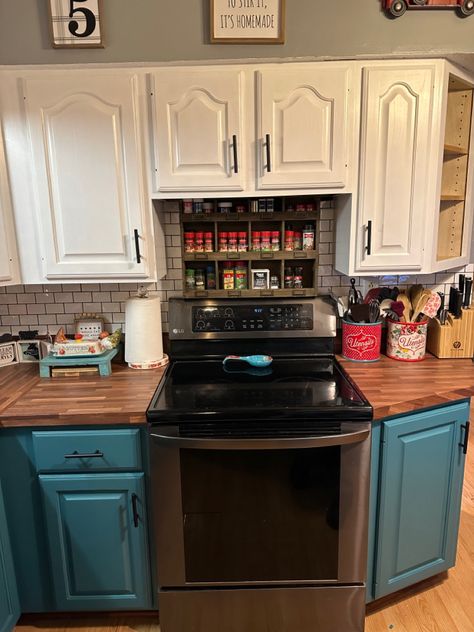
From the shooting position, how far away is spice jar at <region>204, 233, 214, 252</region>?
1966 millimetres

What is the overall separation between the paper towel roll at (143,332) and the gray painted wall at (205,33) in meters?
0.92

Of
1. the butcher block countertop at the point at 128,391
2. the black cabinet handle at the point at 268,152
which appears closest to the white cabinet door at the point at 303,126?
the black cabinet handle at the point at 268,152

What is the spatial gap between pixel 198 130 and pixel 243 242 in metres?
0.52

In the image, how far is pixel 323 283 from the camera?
6.80 ft

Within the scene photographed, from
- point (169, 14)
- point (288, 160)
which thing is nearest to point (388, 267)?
point (288, 160)

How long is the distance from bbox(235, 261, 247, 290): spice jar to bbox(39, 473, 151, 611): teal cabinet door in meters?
0.91

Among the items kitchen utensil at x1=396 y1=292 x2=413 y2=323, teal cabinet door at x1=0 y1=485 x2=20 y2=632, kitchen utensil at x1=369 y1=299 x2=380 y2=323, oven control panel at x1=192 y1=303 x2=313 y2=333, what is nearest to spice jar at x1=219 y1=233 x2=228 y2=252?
oven control panel at x1=192 y1=303 x2=313 y2=333

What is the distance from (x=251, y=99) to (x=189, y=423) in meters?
1.19

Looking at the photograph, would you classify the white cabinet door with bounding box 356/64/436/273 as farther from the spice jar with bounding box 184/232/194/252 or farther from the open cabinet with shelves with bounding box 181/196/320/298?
the spice jar with bounding box 184/232/194/252

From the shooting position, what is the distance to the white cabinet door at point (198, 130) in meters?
1.60

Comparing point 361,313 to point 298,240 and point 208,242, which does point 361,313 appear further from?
point 208,242

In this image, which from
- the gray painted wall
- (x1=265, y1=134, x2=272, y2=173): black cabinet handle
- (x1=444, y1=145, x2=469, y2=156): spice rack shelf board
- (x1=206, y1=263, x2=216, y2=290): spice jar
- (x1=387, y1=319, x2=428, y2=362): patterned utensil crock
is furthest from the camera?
(x1=206, y1=263, x2=216, y2=290): spice jar

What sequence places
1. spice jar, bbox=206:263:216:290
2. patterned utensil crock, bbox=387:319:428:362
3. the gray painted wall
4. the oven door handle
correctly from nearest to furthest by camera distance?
the oven door handle, the gray painted wall, patterned utensil crock, bbox=387:319:428:362, spice jar, bbox=206:263:216:290

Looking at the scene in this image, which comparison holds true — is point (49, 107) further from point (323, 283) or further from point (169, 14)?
point (323, 283)
